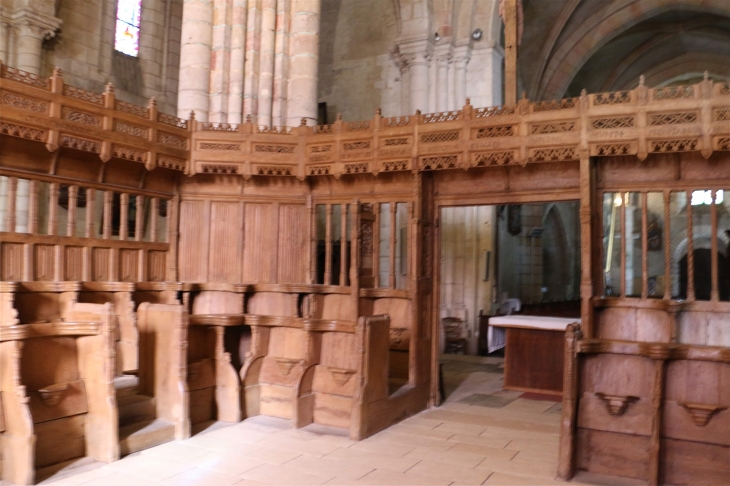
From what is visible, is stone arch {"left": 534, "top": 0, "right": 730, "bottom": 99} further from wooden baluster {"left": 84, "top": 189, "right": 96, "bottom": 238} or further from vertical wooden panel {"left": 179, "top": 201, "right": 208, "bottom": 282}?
wooden baluster {"left": 84, "top": 189, "right": 96, "bottom": 238}

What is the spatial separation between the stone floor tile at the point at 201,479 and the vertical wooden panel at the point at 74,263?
10.1ft

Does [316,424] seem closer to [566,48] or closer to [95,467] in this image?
[95,467]

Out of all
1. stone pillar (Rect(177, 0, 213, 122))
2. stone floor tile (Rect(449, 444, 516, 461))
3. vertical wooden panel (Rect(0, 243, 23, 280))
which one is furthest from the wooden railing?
stone floor tile (Rect(449, 444, 516, 461))

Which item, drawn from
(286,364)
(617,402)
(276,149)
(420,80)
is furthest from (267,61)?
(617,402)

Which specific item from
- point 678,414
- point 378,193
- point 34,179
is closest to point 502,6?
point 378,193

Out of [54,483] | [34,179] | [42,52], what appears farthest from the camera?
[42,52]

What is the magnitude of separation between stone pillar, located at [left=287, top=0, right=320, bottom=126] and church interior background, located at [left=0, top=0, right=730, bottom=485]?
0.04 metres

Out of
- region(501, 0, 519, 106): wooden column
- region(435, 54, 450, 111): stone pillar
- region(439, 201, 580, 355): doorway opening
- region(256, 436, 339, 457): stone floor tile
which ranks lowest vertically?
region(256, 436, 339, 457): stone floor tile

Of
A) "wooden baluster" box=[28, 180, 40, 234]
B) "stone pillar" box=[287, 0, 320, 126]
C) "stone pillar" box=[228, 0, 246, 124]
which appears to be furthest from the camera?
"stone pillar" box=[287, 0, 320, 126]

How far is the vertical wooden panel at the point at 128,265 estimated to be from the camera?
6.90 m

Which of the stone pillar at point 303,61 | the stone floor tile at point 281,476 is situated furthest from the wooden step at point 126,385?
the stone pillar at point 303,61

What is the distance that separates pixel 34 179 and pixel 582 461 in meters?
5.75

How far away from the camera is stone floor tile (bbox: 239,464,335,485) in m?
4.14

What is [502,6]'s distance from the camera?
7465 mm
